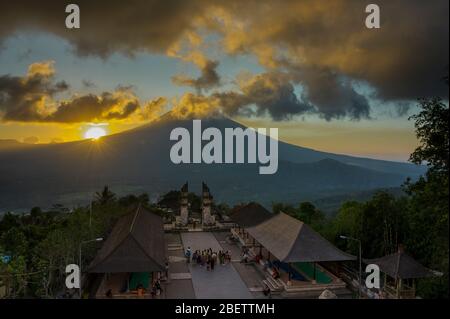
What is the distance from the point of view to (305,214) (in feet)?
116

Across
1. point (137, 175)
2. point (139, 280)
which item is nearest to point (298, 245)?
point (139, 280)

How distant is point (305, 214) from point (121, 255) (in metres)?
19.9

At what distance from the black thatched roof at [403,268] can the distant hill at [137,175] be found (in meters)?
114

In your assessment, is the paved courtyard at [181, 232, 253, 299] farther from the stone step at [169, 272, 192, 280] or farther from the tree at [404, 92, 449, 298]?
the tree at [404, 92, 449, 298]

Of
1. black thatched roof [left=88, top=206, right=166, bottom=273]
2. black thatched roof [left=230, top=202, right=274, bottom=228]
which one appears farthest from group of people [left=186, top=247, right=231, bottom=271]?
black thatched roof [left=230, top=202, right=274, bottom=228]

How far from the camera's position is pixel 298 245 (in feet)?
68.2

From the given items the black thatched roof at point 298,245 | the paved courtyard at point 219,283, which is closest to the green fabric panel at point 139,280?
the paved courtyard at point 219,283

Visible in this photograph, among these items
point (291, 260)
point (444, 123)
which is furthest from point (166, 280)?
point (444, 123)

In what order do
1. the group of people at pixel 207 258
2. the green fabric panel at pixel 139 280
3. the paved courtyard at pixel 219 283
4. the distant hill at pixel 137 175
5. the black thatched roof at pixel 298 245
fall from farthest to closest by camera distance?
the distant hill at pixel 137 175
the group of people at pixel 207 258
the green fabric panel at pixel 139 280
the black thatched roof at pixel 298 245
the paved courtyard at pixel 219 283

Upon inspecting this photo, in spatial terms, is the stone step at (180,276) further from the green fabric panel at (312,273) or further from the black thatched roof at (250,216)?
the black thatched roof at (250,216)

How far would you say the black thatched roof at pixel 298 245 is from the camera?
20172 millimetres

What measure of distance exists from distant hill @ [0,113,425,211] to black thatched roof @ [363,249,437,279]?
114 meters
